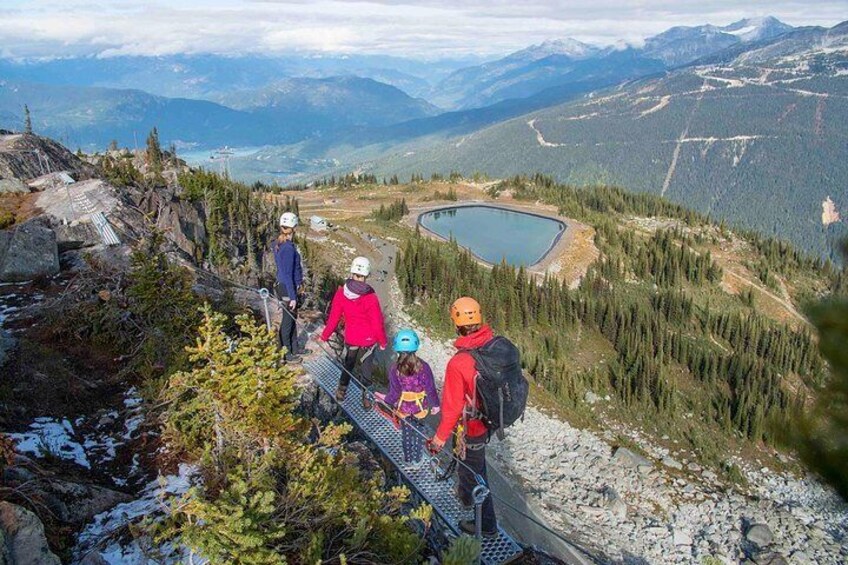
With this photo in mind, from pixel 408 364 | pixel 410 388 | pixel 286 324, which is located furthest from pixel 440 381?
pixel 408 364

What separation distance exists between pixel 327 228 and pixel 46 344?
34.9 metres

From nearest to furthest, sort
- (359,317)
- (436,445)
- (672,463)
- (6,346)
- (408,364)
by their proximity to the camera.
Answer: (436,445) < (408,364) < (6,346) < (359,317) < (672,463)

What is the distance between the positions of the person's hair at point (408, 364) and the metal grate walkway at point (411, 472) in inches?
61.3

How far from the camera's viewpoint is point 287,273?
11.6 metres

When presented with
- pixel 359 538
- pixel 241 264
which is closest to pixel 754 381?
pixel 241 264

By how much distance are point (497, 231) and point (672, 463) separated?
31.9 m

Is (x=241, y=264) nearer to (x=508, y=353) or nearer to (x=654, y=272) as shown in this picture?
(x=508, y=353)

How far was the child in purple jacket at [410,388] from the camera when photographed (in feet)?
28.5

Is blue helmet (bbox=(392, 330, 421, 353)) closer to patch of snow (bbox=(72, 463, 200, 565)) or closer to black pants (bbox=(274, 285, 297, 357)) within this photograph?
patch of snow (bbox=(72, 463, 200, 565))

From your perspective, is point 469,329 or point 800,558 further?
point 800,558

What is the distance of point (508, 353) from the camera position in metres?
6.83

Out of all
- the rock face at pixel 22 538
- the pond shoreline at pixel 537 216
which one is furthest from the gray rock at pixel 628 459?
the rock face at pixel 22 538

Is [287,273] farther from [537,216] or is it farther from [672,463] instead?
[537,216]

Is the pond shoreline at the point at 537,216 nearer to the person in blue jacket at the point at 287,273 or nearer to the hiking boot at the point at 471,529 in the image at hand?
the person in blue jacket at the point at 287,273
